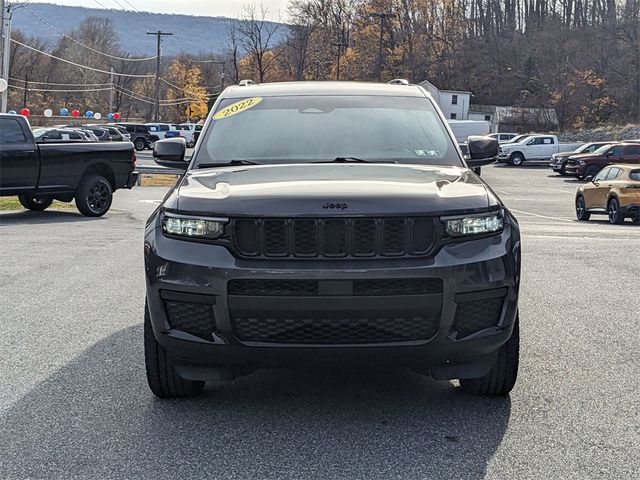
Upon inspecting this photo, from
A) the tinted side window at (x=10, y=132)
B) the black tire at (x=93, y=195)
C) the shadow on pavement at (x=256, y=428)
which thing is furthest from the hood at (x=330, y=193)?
the black tire at (x=93, y=195)


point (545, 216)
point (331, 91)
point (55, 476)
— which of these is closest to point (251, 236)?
point (55, 476)

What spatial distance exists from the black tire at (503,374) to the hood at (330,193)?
78 cm

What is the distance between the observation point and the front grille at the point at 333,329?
3.89 metres

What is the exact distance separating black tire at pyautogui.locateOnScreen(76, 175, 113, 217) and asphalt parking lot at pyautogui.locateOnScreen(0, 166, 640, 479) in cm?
988

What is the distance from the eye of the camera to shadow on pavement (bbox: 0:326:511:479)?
12.2ft

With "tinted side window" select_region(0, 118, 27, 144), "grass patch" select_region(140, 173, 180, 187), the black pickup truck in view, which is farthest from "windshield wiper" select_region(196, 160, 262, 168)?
"grass patch" select_region(140, 173, 180, 187)

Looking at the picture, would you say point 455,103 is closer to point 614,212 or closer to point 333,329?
point 614,212

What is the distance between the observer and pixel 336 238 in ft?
13.0

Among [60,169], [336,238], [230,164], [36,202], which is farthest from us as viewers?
[36,202]

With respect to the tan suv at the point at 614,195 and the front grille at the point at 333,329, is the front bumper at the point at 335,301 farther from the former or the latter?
the tan suv at the point at 614,195

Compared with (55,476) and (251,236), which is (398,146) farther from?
(55,476)

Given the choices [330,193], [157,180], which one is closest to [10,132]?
[330,193]

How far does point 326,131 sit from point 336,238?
1560mm

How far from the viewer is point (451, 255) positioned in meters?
3.97
